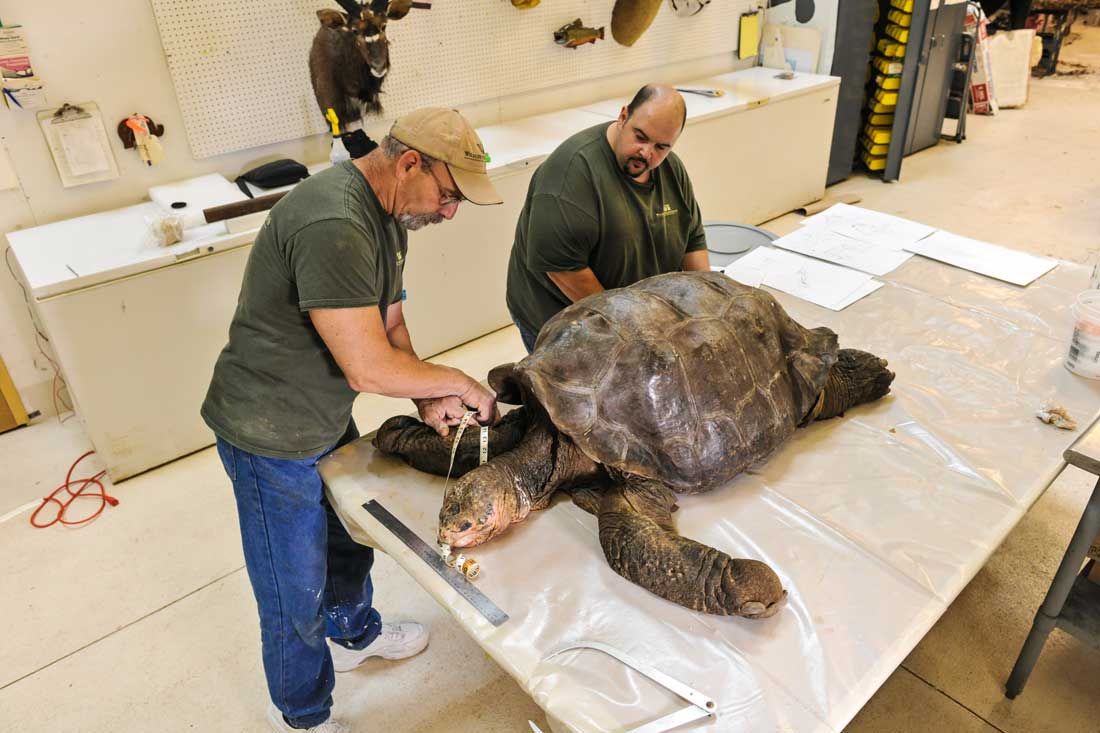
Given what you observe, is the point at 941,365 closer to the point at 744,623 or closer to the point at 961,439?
the point at 961,439

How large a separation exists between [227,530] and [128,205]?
1504 millimetres

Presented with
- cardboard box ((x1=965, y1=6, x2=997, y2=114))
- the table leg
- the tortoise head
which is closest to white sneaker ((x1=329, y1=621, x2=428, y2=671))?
the tortoise head

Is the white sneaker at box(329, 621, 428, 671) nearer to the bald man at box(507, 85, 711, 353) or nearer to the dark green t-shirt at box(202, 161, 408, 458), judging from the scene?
the dark green t-shirt at box(202, 161, 408, 458)

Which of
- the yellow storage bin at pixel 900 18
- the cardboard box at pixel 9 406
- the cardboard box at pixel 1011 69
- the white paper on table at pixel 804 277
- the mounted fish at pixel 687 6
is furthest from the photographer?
the cardboard box at pixel 1011 69

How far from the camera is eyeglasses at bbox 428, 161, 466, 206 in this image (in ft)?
4.72

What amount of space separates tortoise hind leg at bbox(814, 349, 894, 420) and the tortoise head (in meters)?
0.86

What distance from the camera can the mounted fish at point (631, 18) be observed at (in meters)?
4.16

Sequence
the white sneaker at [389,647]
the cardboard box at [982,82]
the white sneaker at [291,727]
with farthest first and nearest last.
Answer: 1. the cardboard box at [982,82]
2. the white sneaker at [389,647]
3. the white sneaker at [291,727]

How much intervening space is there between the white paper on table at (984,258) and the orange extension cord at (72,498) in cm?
318

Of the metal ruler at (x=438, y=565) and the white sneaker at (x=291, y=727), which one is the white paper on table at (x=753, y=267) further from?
the white sneaker at (x=291, y=727)

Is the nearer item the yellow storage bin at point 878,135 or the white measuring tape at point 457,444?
the white measuring tape at point 457,444

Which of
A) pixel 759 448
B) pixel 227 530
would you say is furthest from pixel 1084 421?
pixel 227 530

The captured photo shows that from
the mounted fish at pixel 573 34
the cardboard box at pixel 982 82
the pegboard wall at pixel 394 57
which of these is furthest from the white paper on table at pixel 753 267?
the cardboard box at pixel 982 82

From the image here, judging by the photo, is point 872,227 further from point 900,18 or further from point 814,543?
point 900,18
